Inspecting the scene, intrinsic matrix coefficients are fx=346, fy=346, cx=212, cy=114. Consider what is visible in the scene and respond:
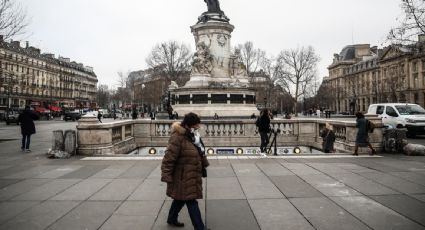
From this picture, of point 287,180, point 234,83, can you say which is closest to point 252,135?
point 287,180

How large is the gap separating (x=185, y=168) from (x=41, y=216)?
8.89 ft

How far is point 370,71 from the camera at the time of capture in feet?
322

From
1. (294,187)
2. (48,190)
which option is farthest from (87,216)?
(294,187)

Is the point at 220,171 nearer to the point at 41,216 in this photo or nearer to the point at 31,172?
the point at 41,216

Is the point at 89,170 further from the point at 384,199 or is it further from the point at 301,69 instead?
the point at 301,69

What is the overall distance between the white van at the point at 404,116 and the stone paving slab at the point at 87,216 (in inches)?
639

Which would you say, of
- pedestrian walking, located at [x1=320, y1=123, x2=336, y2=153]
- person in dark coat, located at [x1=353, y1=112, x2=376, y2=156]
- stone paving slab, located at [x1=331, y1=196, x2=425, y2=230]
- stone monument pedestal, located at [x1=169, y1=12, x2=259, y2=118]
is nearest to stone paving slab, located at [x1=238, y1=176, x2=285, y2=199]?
stone paving slab, located at [x1=331, y1=196, x2=425, y2=230]

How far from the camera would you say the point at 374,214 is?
18.5ft

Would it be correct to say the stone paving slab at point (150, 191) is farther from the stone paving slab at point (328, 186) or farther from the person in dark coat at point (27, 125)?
the person in dark coat at point (27, 125)

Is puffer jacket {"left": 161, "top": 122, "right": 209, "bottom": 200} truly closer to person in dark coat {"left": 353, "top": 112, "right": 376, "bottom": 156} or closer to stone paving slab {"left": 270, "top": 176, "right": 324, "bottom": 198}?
stone paving slab {"left": 270, "top": 176, "right": 324, "bottom": 198}

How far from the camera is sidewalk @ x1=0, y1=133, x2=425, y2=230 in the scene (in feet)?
17.6

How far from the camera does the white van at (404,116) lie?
19484 millimetres

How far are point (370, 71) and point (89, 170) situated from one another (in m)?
102

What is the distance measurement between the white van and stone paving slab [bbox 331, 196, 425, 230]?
44.5ft
